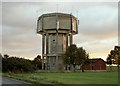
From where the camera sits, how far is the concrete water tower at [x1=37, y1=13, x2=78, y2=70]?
94250 mm

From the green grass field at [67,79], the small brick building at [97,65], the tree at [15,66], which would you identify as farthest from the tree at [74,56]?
the green grass field at [67,79]

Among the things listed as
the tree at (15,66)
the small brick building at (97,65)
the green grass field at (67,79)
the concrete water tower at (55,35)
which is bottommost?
the green grass field at (67,79)

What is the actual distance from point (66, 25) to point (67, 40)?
15.3ft

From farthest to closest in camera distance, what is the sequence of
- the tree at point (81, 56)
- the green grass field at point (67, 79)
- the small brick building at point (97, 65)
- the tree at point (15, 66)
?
the small brick building at point (97, 65) → the tree at point (81, 56) → the tree at point (15, 66) → the green grass field at point (67, 79)

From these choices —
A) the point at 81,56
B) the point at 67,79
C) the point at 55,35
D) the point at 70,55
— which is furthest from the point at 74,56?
the point at 67,79

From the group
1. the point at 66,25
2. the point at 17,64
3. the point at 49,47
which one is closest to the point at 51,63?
the point at 49,47

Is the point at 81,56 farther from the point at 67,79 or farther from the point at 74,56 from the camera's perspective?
the point at 67,79

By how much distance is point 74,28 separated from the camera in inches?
3802

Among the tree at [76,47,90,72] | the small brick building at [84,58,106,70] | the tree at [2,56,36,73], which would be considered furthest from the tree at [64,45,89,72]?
the small brick building at [84,58,106,70]

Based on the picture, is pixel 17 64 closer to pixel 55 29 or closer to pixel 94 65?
pixel 55 29

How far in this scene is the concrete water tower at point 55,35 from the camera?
309ft

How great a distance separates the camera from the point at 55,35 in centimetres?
9494

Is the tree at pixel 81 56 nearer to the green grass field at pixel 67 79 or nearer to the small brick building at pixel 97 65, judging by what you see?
the small brick building at pixel 97 65

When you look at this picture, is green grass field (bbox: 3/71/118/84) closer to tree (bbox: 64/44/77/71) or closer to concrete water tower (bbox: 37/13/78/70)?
tree (bbox: 64/44/77/71)
